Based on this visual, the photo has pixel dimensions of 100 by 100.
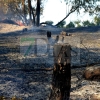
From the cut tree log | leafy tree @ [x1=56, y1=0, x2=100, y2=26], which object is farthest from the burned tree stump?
leafy tree @ [x1=56, y1=0, x2=100, y2=26]

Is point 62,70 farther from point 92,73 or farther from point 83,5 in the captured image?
point 83,5

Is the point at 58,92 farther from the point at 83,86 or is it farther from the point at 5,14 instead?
the point at 5,14

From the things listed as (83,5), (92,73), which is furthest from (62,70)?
(83,5)

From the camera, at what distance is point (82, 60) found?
10266 millimetres

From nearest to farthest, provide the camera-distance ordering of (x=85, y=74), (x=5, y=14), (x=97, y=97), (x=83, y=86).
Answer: (x=97, y=97), (x=83, y=86), (x=85, y=74), (x=5, y=14)

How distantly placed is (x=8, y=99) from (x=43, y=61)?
14.7 ft

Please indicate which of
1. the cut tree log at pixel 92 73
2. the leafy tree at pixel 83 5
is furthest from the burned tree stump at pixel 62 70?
the leafy tree at pixel 83 5

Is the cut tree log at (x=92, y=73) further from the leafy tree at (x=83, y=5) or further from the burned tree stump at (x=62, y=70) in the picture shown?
the leafy tree at (x=83, y=5)

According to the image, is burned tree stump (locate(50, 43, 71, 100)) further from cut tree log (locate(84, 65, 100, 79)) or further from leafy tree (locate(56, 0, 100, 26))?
leafy tree (locate(56, 0, 100, 26))

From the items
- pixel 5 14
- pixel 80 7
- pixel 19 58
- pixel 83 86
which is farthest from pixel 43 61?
pixel 5 14

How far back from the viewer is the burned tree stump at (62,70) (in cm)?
418

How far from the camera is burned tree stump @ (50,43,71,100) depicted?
13.7ft

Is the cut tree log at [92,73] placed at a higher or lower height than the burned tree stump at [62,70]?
lower

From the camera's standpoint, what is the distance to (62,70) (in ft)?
13.9
